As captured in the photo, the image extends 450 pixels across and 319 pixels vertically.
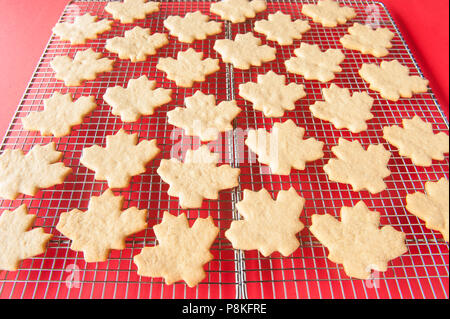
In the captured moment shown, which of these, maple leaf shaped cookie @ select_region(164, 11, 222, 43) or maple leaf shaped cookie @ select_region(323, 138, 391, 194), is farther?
maple leaf shaped cookie @ select_region(164, 11, 222, 43)

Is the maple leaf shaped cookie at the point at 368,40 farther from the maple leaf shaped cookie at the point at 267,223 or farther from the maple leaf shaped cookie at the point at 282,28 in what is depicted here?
the maple leaf shaped cookie at the point at 267,223

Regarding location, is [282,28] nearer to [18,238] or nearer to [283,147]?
[283,147]

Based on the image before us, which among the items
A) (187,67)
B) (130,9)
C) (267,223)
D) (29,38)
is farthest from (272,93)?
(29,38)

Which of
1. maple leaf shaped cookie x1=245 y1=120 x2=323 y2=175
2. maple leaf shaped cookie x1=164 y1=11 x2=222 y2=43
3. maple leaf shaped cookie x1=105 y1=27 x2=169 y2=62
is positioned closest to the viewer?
maple leaf shaped cookie x1=245 y1=120 x2=323 y2=175

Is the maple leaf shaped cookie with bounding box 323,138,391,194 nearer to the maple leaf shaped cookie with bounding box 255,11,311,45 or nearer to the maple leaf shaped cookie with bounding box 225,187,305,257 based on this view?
the maple leaf shaped cookie with bounding box 225,187,305,257

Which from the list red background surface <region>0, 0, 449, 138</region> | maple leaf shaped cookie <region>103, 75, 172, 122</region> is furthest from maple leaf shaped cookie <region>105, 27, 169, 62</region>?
red background surface <region>0, 0, 449, 138</region>

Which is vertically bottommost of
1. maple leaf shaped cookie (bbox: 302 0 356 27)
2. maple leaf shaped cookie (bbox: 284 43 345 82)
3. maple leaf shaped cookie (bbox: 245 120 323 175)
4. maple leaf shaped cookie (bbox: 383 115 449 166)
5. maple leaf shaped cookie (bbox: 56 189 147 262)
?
maple leaf shaped cookie (bbox: 56 189 147 262)
